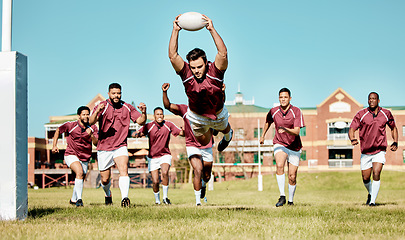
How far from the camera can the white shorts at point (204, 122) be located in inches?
319

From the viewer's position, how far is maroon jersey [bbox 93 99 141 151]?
34.8ft

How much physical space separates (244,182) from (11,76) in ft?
116

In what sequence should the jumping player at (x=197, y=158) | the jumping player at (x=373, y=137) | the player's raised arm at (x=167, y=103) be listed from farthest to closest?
the jumping player at (x=373, y=137)
the jumping player at (x=197, y=158)
the player's raised arm at (x=167, y=103)

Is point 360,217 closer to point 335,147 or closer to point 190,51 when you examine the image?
point 190,51

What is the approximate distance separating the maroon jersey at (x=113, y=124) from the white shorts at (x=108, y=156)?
0.08 m

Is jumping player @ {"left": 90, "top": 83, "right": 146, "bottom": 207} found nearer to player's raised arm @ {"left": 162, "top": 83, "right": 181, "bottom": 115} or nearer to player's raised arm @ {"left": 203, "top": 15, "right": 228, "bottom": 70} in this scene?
player's raised arm @ {"left": 162, "top": 83, "right": 181, "bottom": 115}

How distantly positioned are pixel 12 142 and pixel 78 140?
16.5ft

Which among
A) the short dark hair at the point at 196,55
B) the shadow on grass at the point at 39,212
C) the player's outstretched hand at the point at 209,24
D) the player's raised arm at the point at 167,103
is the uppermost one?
the player's outstretched hand at the point at 209,24

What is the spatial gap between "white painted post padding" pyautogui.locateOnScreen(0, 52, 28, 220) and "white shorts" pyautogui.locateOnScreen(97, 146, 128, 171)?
11.8 ft

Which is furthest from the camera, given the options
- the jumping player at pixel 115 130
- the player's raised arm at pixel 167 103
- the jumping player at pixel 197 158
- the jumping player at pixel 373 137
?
the jumping player at pixel 373 137

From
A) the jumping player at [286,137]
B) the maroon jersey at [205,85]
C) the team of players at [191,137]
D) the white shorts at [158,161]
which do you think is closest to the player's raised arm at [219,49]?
the maroon jersey at [205,85]

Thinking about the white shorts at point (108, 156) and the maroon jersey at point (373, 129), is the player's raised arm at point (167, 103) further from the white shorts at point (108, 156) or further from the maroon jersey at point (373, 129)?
the maroon jersey at point (373, 129)

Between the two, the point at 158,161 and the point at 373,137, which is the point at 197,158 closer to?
the point at 158,161

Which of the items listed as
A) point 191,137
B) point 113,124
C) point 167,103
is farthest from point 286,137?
point 113,124
